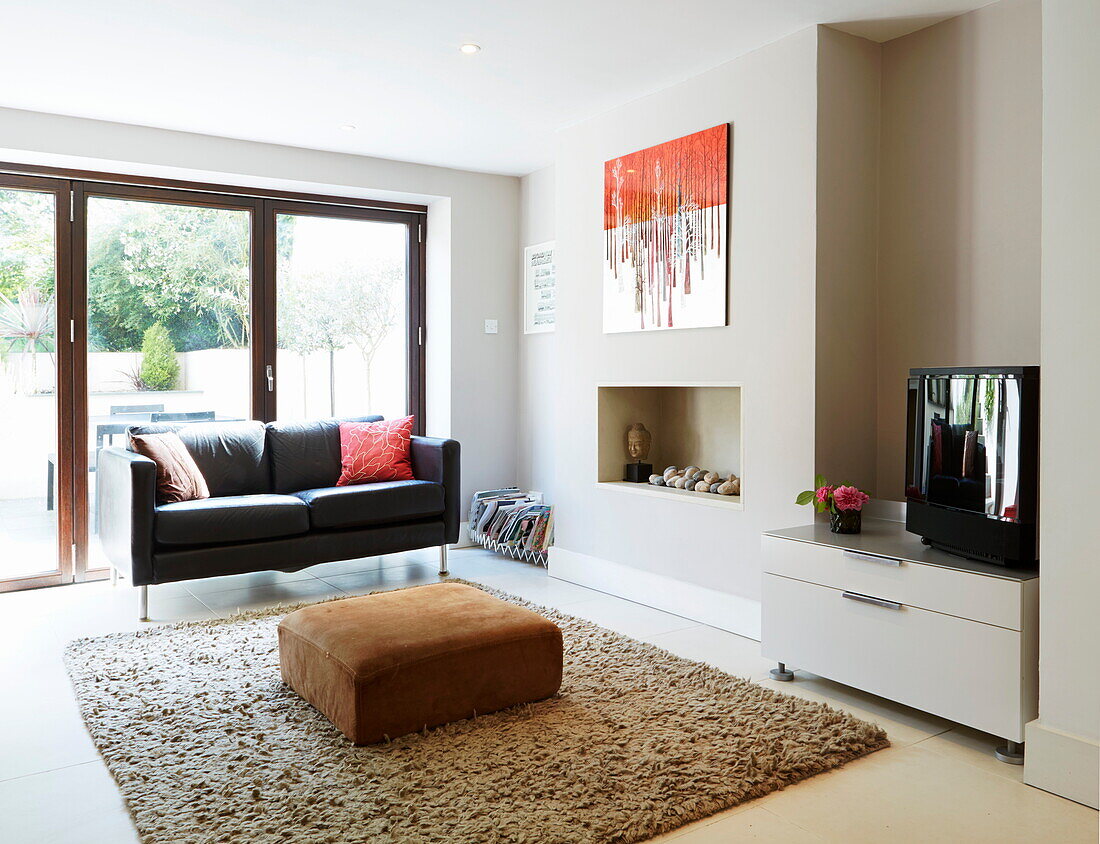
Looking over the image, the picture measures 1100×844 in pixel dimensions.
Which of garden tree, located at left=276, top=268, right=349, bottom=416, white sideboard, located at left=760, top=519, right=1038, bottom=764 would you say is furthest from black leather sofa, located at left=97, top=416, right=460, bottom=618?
white sideboard, located at left=760, top=519, right=1038, bottom=764

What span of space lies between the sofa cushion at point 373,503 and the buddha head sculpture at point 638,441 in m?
1.06

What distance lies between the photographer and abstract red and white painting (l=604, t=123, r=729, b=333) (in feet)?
12.2

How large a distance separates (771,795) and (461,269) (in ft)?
13.3

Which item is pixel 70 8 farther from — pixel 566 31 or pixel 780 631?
pixel 780 631

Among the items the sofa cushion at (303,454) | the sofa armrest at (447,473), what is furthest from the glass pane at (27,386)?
the sofa armrest at (447,473)

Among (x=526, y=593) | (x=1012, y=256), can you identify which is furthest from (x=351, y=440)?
(x=1012, y=256)

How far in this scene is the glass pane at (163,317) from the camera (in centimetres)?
467

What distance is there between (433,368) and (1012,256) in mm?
3625

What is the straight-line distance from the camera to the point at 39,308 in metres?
4.50

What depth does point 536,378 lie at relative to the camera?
18.6 ft

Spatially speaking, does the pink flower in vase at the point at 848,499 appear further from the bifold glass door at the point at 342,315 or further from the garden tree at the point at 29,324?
the garden tree at the point at 29,324

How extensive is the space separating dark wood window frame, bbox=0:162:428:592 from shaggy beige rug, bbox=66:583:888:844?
162cm

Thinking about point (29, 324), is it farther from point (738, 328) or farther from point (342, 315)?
point (738, 328)

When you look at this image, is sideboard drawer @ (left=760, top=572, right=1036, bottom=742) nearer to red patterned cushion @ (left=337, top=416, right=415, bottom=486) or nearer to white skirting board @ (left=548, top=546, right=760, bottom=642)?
white skirting board @ (left=548, top=546, right=760, bottom=642)
